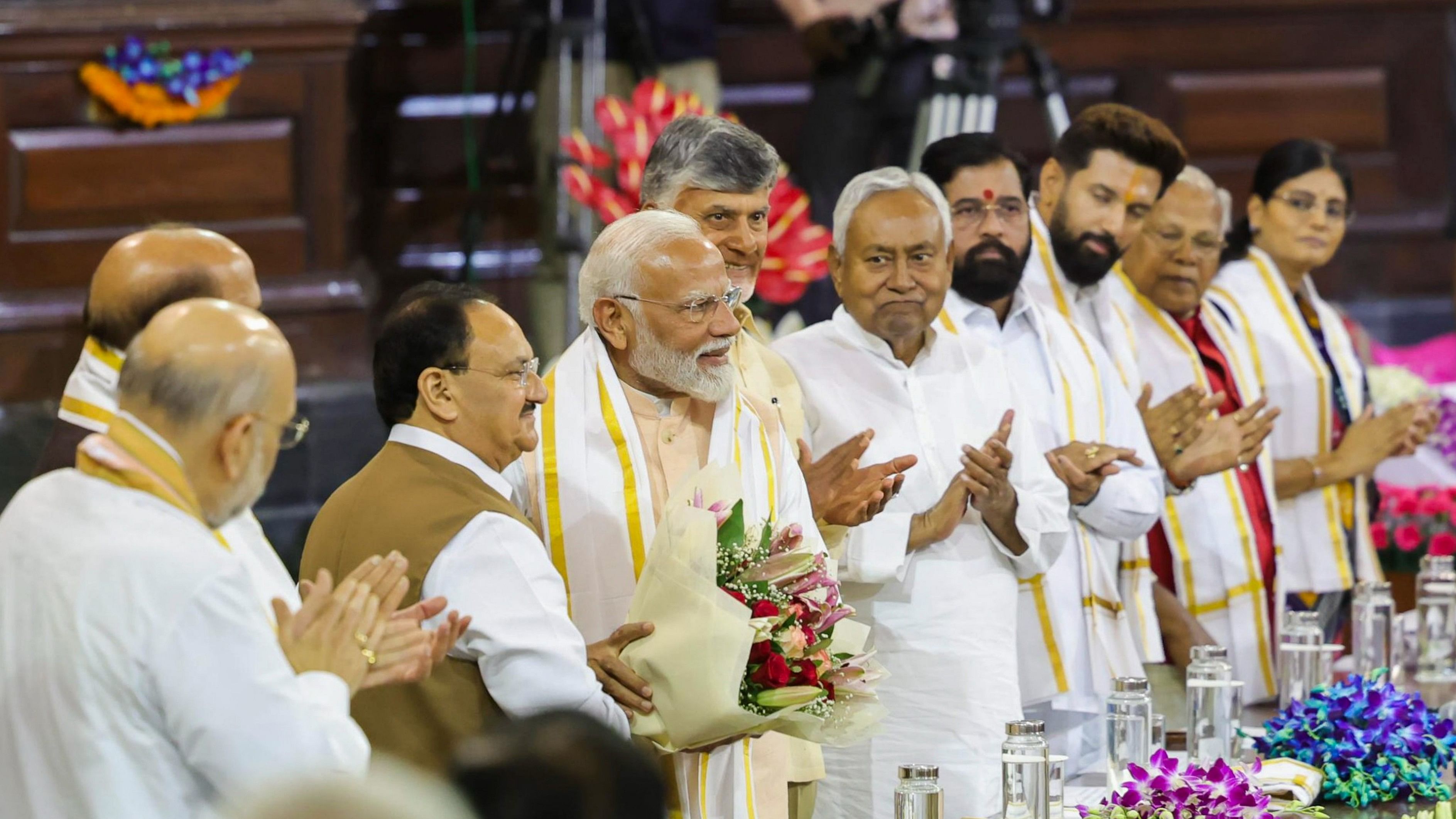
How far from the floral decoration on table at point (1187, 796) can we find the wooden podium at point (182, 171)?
12.8 feet

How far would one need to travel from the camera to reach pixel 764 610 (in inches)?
115

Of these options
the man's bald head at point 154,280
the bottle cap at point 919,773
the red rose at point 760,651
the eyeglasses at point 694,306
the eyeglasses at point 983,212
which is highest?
the eyeglasses at point 983,212

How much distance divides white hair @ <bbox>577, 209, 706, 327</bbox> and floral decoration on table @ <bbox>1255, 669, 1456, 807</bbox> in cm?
141

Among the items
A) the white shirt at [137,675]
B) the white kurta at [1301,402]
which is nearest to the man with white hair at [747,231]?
the white shirt at [137,675]

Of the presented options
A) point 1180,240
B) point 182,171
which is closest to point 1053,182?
point 1180,240

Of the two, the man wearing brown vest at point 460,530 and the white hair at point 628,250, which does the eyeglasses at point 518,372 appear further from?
the white hair at point 628,250

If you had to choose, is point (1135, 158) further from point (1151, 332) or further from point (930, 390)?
point (930, 390)

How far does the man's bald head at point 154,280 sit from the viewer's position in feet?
10.2

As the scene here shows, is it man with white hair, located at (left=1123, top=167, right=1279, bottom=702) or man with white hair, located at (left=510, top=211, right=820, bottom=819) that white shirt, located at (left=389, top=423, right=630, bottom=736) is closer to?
man with white hair, located at (left=510, top=211, right=820, bottom=819)

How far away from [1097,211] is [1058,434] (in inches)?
26.1

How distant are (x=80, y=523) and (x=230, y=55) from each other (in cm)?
450

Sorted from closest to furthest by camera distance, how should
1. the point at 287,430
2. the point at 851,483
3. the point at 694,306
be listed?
the point at 287,430, the point at 694,306, the point at 851,483

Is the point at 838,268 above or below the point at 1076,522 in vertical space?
above

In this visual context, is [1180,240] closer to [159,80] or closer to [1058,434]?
[1058,434]
